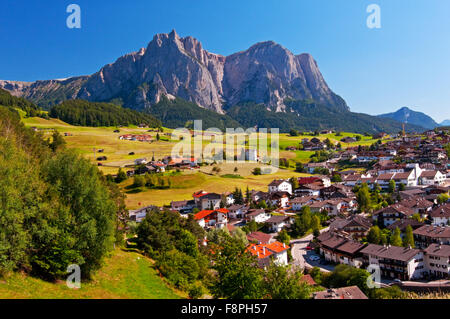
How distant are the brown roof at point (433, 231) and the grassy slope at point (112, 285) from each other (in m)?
38.0

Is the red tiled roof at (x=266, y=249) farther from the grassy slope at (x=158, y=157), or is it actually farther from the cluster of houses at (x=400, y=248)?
the grassy slope at (x=158, y=157)

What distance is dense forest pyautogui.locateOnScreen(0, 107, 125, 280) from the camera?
50.0ft

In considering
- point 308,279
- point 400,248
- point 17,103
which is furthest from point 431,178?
point 17,103

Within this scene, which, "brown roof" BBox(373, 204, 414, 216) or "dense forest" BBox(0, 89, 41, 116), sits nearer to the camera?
"brown roof" BBox(373, 204, 414, 216)

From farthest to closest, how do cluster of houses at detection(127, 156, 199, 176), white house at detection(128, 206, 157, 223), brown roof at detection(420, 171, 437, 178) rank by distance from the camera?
cluster of houses at detection(127, 156, 199, 176)
brown roof at detection(420, 171, 437, 178)
white house at detection(128, 206, 157, 223)

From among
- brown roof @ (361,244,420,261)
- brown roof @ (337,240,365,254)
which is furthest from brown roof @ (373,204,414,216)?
brown roof @ (361,244,420,261)

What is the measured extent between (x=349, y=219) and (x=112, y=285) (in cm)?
4360

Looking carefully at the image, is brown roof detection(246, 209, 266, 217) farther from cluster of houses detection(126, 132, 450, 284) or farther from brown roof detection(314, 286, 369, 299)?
brown roof detection(314, 286, 369, 299)

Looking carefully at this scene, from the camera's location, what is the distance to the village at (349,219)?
3741cm

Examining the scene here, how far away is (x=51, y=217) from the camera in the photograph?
17938 mm

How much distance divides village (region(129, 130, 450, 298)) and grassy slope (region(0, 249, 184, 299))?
365 inches

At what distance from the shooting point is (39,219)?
1741cm

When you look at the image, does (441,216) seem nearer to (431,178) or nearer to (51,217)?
(431,178)

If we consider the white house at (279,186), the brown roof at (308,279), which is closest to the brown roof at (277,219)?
the white house at (279,186)
